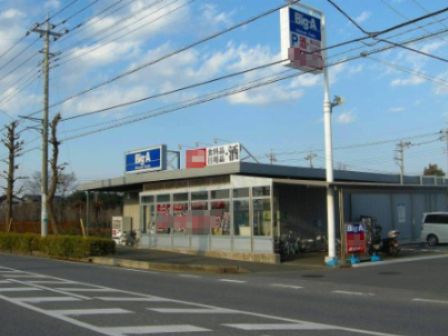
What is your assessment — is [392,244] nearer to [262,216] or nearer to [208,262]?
[262,216]

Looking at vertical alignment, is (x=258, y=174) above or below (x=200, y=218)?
above

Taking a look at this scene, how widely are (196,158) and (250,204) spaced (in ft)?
21.4

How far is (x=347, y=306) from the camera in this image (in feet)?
37.1

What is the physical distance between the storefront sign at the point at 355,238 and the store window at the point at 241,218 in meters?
4.50

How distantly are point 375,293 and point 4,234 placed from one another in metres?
28.3

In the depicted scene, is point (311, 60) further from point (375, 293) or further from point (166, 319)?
point (166, 319)

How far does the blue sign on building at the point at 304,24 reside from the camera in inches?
814

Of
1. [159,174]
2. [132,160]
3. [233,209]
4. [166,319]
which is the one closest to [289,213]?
[233,209]

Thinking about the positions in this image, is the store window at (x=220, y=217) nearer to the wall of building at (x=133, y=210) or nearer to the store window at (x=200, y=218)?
the store window at (x=200, y=218)

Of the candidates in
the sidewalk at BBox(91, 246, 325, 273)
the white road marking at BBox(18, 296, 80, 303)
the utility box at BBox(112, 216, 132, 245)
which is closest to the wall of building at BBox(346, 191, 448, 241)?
the sidewalk at BBox(91, 246, 325, 273)

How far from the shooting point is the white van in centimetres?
2911

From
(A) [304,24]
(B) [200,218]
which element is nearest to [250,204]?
(B) [200,218]

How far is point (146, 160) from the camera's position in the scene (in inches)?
1235

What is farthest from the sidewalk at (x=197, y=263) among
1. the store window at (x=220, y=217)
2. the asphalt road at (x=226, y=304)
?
the asphalt road at (x=226, y=304)
